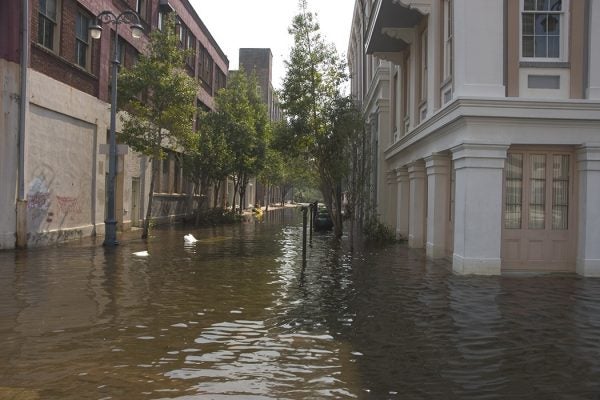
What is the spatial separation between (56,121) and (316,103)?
9.49m

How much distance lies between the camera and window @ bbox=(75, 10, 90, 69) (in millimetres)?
17719

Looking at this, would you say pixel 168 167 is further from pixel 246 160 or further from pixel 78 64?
pixel 78 64

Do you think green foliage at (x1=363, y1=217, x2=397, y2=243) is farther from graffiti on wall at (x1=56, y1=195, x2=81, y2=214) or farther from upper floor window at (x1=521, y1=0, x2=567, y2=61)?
graffiti on wall at (x1=56, y1=195, x2=81, y2=214)

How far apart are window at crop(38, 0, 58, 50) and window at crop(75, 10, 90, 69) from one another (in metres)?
1.45

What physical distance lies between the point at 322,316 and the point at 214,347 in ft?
6.43

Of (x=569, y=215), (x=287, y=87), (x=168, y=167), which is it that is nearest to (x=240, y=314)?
(x=569, y=215)

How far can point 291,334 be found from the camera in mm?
6312

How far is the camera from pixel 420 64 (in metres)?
16.1

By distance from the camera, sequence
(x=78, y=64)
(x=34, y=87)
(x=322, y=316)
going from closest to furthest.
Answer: (x=322, y=316)
(x=34, y=87)
(x=78, y=64)

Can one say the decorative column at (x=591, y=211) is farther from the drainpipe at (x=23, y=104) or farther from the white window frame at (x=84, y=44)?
the white window frame at (x=84, y=44)

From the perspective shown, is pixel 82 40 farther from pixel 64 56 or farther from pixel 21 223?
pixel 21 223

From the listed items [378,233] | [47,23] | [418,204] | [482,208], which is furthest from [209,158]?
[482,208]

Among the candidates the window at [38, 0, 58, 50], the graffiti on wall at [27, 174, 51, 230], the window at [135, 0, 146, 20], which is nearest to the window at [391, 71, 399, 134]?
the window at [135, 0, 146, 20]

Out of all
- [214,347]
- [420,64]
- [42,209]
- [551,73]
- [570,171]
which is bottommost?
[214,347]
